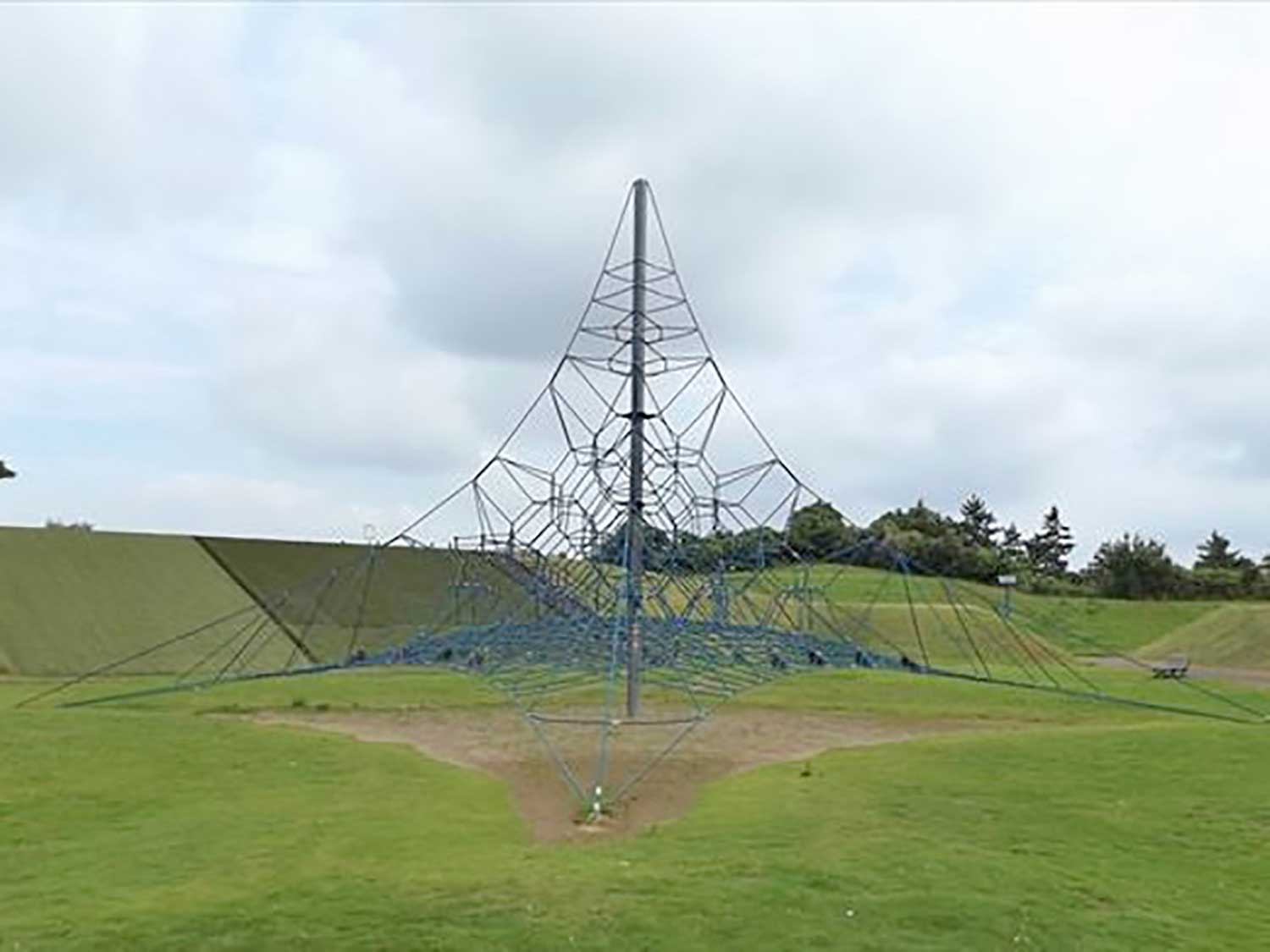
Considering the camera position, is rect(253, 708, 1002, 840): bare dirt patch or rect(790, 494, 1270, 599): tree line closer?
rect(253, 708, 1002, 840): bare dirt patch

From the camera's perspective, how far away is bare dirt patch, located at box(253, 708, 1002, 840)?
1730cm

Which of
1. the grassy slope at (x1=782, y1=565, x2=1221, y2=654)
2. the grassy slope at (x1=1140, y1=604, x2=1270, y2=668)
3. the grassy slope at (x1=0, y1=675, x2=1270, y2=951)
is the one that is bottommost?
the grassy slope at (x1=0, y1=675, x2=1270, y2=951)

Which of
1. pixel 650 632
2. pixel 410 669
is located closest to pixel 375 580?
pixel 410 669

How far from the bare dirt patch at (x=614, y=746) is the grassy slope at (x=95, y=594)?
15.2m

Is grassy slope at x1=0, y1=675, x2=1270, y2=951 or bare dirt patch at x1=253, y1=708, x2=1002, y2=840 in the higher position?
bare dirt patch at x1=253, y1=708, x2=1002, y2=840

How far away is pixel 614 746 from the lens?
22750 millimetres

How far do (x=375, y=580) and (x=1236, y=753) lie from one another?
3579 centimetres

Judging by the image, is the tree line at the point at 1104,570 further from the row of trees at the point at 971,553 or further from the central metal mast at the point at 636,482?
the central metal mast at the point at 636,482

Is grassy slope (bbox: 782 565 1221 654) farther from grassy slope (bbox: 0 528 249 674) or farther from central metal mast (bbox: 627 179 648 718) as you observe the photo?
central metal mast (bbox: 627 179 648 718)

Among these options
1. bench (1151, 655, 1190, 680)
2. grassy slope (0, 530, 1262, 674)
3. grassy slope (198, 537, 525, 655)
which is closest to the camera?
bench (1151, 655, 1190, 680)

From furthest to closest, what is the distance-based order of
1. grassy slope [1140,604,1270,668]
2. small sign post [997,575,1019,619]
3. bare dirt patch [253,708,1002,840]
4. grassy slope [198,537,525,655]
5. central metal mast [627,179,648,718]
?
grassy slope [1140,604,1270,668] < grassy slope [198,537,525,655] < small sign post [997,575,1019,619] < central metal mast [627,179,648,718] < bare dirt patch [253,708,1002,840]

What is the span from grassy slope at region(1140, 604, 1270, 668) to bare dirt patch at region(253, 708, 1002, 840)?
28064 millimetres

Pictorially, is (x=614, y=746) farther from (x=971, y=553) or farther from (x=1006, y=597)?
(x=971, y=553)

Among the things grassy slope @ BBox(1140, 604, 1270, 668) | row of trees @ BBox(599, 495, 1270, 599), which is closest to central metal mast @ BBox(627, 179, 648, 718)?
row of trees @ BBox(599, 495, 1270, 599)
